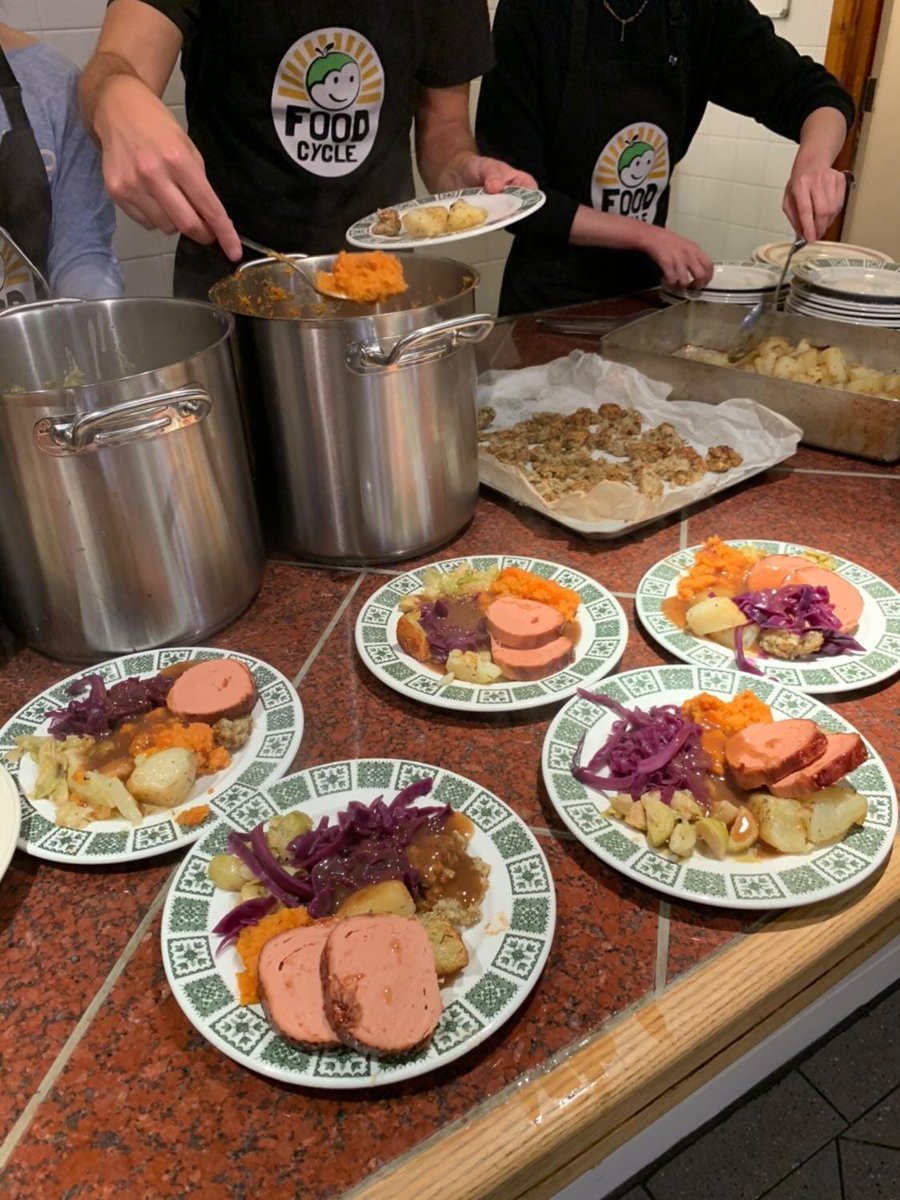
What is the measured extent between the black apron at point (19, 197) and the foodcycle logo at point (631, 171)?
4.89ft

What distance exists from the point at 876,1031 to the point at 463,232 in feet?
5.75

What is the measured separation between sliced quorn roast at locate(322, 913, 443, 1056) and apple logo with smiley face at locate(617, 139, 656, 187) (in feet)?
7.99

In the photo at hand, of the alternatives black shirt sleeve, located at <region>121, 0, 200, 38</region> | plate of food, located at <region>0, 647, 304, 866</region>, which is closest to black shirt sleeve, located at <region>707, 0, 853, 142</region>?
black shirt sleeve, located at <region>121, 0, 200, 38</region>

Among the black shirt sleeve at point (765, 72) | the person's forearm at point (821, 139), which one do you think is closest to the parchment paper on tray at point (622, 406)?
the person's forearm at point (821, 139)

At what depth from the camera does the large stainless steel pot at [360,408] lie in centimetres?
125

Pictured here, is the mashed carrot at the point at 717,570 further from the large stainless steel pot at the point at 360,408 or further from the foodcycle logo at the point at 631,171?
the foodcycle logo at the point at 631,171

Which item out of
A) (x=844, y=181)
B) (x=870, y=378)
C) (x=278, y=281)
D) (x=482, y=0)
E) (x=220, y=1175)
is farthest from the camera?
(x=844, y=181)

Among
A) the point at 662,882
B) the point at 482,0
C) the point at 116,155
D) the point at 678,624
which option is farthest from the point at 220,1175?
the point at 482,0

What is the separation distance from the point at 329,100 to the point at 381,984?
186 cm

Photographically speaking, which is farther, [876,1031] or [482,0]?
[482,0]

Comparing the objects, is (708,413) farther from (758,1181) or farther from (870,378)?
(758,1181)

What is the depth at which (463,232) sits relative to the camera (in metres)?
1.56

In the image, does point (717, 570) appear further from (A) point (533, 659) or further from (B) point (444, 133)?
(B) point (444, 133)

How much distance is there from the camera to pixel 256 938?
2.67ft
